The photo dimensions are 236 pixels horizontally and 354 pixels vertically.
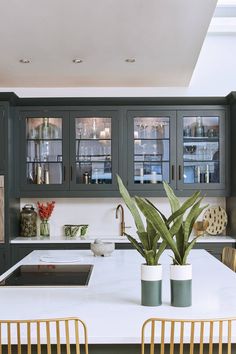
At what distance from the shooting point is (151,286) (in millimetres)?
1988

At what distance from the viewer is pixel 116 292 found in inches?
88.4

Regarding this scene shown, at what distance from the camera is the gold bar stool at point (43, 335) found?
5.08 ft

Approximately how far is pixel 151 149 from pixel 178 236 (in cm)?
311

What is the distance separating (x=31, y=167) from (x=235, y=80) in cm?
237

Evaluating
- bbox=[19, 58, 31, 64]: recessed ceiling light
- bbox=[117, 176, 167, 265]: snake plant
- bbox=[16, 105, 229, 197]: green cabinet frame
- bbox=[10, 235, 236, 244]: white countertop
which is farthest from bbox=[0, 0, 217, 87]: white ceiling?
bbox=[10, 235, 236, 244]: white countertop

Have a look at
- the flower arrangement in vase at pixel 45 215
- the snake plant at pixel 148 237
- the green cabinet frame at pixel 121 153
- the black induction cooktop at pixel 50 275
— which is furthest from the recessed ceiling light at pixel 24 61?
the snake plant at pixel 148 237

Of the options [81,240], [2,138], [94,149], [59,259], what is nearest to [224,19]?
[94,149]

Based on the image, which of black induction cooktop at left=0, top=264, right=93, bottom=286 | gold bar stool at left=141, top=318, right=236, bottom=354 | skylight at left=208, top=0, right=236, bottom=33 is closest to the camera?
gold bar stool at left=141, top=318, right=236, bottom=354

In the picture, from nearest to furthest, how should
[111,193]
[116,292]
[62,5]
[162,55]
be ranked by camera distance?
[116,292] → [62,5] → [162,55] → [111,193]

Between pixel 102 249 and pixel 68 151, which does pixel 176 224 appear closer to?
pixel 102 249

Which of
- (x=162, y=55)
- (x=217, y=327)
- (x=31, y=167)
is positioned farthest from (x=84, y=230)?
(x=217, y=327)

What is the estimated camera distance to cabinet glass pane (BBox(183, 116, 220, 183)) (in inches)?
197

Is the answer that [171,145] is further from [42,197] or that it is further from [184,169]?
[42,197]

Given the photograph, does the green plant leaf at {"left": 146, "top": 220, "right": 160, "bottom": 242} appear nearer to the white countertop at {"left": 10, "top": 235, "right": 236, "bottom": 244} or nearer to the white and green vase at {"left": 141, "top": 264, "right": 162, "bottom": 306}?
the white and green vase at {"left": 141, "top": 264, "right": 162, "bottom": 306}
